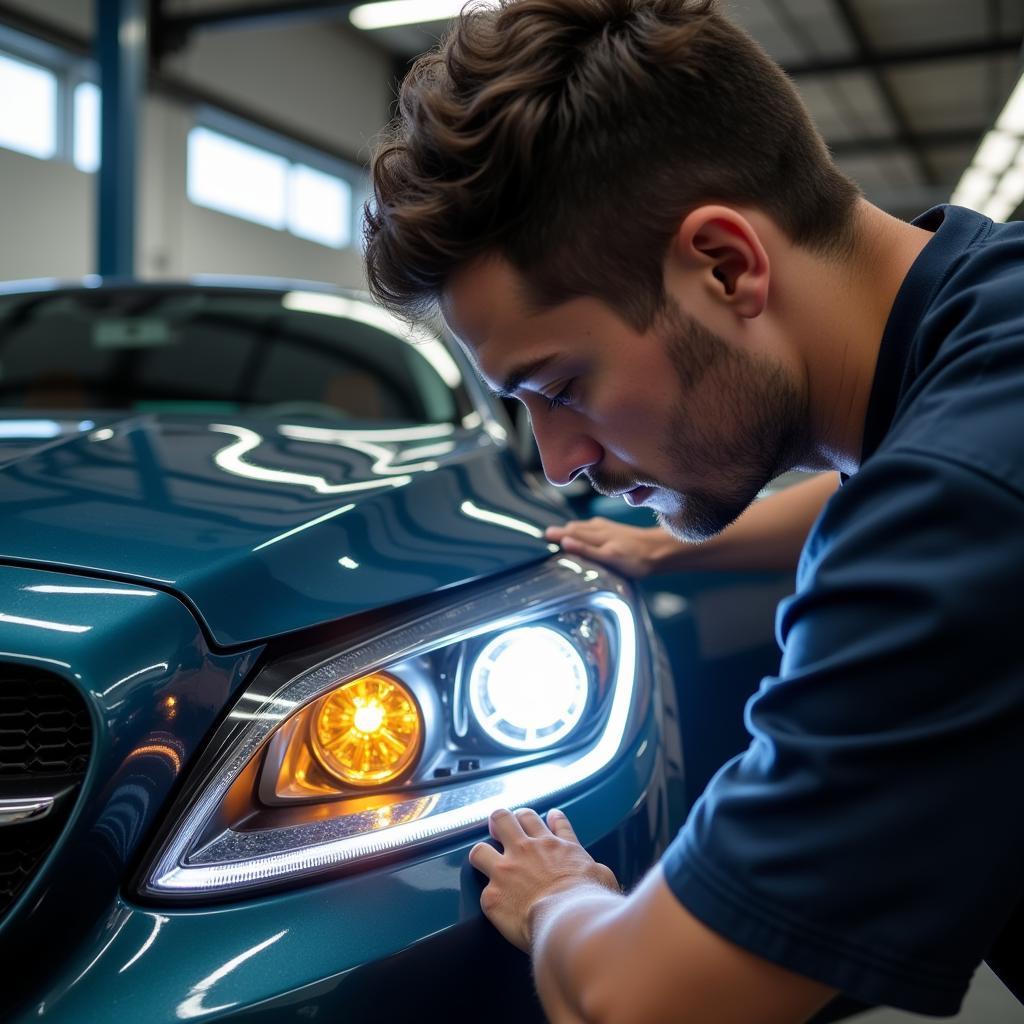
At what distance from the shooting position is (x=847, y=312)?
1.02 m

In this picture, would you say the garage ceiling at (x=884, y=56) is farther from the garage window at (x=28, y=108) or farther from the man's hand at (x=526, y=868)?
the man's hand at (x=526, y=868)

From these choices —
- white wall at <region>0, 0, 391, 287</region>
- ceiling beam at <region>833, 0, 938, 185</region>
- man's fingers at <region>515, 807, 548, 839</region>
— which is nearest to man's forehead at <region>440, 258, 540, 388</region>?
man's fingers at <region>515, 807, 548, 839</region>

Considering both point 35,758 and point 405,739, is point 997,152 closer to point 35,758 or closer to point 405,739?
point 405,739

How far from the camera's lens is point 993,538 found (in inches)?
26.7

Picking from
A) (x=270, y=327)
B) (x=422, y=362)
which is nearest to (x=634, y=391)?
(x=422, y=362)

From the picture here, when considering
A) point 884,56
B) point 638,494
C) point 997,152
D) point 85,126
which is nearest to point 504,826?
point 638,494

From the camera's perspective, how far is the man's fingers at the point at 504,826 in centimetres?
97

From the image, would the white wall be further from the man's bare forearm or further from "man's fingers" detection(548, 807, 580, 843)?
the man's bare forearm

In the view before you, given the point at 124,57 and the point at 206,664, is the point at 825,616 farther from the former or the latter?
the point at 124,57

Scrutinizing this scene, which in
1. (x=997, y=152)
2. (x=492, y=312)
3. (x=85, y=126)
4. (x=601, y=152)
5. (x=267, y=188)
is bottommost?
(x=267, y=188)

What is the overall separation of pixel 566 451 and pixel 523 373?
10 cm

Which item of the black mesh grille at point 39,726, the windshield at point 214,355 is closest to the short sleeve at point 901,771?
the black mesh grille at point 39,726

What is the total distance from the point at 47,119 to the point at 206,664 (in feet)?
31.1

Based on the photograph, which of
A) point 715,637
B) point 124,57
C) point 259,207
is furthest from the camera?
point 259,207
